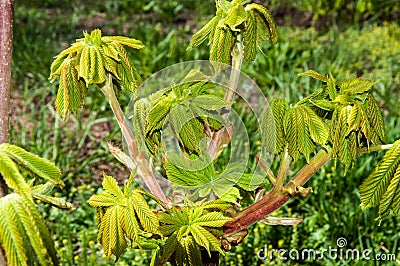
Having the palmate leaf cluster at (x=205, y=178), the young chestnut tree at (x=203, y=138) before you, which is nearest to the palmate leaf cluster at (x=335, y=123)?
the young chestnut tree at (x=203, y=138)

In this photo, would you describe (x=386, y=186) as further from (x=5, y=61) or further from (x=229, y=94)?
(x=5, y=61)

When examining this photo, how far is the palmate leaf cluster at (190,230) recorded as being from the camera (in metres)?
1.42

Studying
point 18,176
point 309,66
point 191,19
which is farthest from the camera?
point 191,19

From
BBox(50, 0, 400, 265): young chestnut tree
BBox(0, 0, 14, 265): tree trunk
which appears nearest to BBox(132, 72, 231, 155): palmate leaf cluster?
BBox(50, 0, 400, 265): young chestnut tree

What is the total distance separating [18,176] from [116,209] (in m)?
0.41

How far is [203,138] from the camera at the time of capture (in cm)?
153

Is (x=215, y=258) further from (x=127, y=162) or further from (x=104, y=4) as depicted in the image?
(x=104, y=4)

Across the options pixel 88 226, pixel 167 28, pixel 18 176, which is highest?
pixel 167 28

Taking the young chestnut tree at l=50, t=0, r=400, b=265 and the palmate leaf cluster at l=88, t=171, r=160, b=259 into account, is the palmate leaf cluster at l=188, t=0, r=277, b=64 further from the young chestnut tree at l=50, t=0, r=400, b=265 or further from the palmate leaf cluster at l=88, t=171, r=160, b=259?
the palmate leaf cluster at l=88, t=171, r=160, b=259

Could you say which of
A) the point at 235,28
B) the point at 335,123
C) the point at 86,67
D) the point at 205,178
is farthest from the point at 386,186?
the point at 86,67

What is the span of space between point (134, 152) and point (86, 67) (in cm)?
26

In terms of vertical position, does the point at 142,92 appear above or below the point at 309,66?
below

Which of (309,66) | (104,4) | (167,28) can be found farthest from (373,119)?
(104,4)

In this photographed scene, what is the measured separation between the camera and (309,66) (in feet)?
14.0
